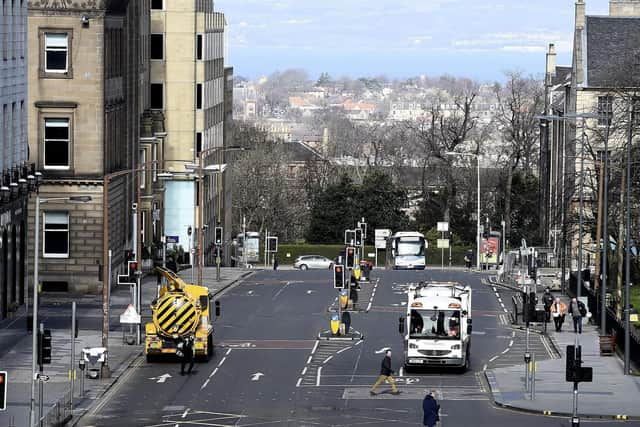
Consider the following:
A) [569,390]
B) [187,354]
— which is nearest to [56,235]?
[187,354]

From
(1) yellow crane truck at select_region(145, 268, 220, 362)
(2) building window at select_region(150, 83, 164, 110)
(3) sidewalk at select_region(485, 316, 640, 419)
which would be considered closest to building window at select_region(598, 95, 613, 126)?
(3) sidewalk at select_region(485, 316, 640, 419)

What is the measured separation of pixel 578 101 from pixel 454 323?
5925cm

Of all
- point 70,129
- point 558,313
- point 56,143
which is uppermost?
point 70,129

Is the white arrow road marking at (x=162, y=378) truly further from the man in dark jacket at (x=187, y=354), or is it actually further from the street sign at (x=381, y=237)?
→ the street sign at (x=381, y=237)

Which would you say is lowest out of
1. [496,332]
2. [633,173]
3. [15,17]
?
[496,332]

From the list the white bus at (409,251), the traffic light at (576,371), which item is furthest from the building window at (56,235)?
the white bus at (409,251)

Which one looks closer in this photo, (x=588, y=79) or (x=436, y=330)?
(x=436, y=330)

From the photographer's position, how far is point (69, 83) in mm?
78562

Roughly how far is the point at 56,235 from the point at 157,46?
128 feet

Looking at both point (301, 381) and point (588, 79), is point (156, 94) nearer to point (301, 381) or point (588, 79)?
point (588, 79)

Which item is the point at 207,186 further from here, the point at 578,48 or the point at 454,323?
the point at 454,323

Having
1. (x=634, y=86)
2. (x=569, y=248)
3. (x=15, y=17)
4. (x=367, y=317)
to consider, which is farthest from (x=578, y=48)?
(x=15, y=17)

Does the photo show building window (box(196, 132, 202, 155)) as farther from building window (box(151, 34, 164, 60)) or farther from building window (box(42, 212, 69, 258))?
building window (box(42, 212, 69, 258))

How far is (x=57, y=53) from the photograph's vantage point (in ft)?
258
